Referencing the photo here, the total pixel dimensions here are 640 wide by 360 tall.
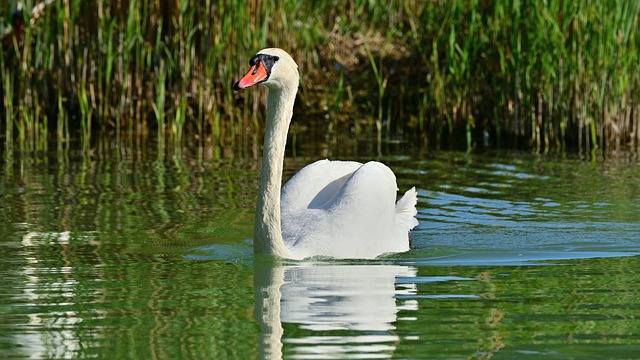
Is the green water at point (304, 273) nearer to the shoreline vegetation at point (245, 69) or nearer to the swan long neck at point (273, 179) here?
the swan long neck at point (273, 179)

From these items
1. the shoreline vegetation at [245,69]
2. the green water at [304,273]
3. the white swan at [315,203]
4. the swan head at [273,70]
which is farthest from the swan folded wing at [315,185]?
the shoreline vegetation at [245,69]

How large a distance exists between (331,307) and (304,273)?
0.90 meters

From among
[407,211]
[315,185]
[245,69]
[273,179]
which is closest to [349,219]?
[273,179]

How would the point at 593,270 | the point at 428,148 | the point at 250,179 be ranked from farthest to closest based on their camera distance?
1. the point at 428,148
2. the point at 250,179
3. the point at 593,270

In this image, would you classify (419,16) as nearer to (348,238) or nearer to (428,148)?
(428,148)

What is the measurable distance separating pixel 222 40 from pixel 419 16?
2.91m

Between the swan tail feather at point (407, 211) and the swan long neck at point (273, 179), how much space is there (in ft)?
4.60

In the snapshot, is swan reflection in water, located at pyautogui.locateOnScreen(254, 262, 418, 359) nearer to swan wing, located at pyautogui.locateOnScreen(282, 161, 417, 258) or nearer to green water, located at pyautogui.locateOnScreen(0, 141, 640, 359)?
green water, located at pyautogui.locateOnScreen(0, 141, 640, 359)

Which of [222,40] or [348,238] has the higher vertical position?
[222,40]

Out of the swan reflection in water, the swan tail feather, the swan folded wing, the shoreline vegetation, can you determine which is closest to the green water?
the swan reflection in water

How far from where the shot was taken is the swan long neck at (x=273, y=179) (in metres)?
6.38

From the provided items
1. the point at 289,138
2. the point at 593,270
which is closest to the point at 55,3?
the point at 289,138

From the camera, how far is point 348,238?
22.3 ft

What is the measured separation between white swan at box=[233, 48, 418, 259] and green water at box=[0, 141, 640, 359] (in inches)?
5.9
